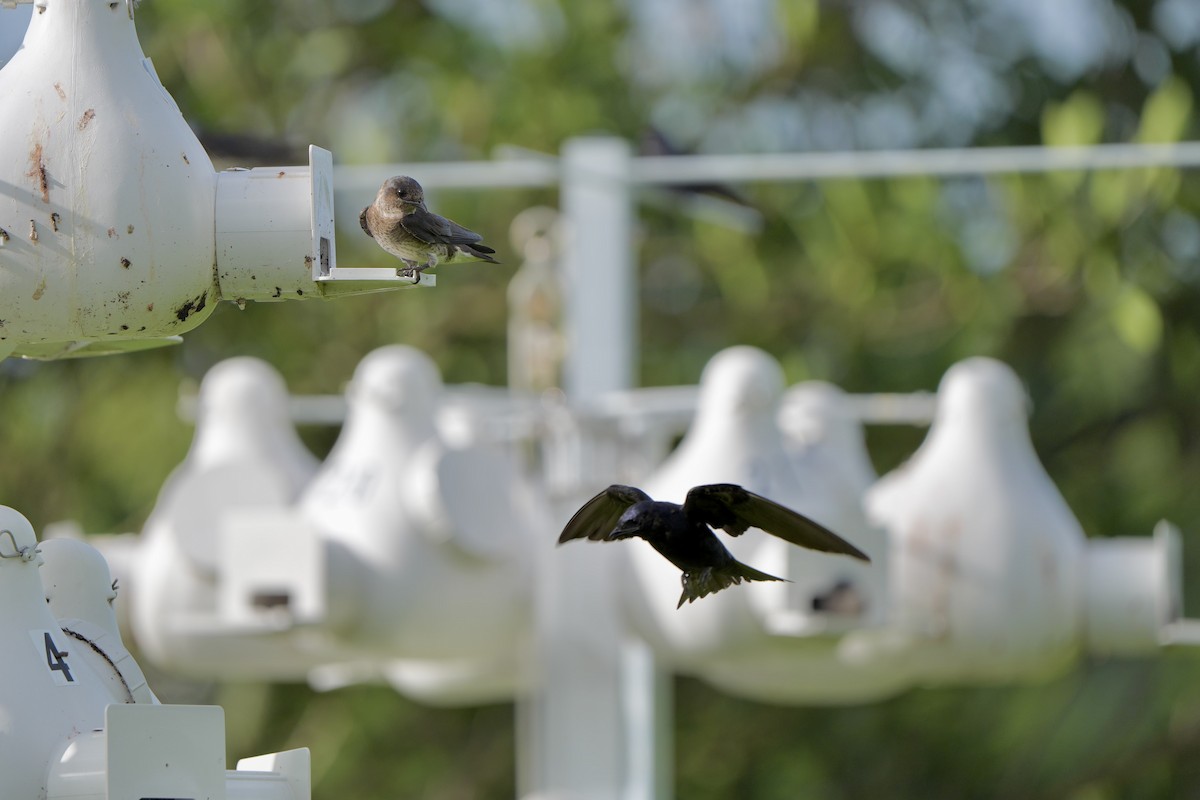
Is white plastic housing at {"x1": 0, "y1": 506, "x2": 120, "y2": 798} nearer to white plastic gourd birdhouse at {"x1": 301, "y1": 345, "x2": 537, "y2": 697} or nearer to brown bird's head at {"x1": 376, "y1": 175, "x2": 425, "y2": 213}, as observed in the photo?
brown bird's head at {"x1": 376, "y1": 175, "x2": 425, "y2": 213}

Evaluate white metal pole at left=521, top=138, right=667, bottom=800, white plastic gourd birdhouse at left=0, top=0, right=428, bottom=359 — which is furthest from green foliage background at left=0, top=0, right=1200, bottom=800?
white plastic gourd birdhouse at left=0, top=0, right=428, bottom=359

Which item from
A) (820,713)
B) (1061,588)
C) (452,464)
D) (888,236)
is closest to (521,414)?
(452,464)

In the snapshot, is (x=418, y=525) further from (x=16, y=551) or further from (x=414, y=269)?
(x=414, y=269)

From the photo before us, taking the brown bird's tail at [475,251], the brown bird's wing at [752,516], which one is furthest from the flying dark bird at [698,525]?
the brown bird's tail at [475,251]

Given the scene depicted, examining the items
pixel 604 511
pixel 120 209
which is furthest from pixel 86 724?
pixel 604 511

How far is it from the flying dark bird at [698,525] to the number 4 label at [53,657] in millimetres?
784

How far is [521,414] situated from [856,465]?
3.15ft

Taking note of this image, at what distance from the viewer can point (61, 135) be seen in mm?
2844

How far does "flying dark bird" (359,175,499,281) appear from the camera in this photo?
300 cm

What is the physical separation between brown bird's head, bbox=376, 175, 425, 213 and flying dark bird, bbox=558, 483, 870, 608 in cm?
65

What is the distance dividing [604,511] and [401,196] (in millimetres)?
915

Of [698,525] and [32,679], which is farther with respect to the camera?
[698,525]

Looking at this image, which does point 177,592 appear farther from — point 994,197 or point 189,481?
point 994,197

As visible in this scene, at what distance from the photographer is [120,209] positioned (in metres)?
2.81
